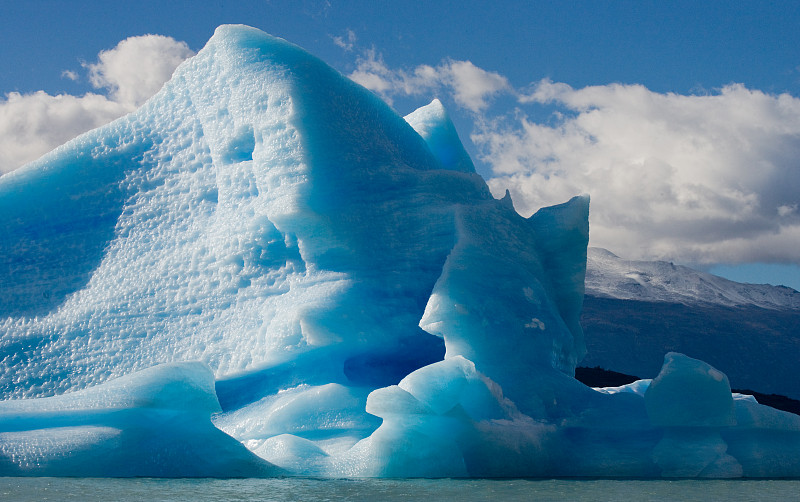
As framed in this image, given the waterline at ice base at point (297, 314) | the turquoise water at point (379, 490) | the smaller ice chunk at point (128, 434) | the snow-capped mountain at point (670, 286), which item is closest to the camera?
the turquoise water at point (379, 490)

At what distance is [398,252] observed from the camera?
21.2 feet

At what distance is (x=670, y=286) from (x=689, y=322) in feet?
17.9

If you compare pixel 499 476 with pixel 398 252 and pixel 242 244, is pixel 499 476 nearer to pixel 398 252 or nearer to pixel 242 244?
pixel 398 252

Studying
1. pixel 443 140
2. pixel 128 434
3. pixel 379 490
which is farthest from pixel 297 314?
pixel 443 140

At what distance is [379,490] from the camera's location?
14.2ft

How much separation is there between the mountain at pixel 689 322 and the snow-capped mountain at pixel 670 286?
5cm

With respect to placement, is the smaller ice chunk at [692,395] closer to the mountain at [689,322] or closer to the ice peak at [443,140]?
the ice peak at [443,140]

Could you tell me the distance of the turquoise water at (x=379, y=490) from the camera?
3.94 meters

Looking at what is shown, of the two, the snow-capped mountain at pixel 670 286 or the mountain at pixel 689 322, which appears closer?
the mountain at pixel 689 322

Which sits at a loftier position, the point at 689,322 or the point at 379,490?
the point at 689,322

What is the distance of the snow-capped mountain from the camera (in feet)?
136

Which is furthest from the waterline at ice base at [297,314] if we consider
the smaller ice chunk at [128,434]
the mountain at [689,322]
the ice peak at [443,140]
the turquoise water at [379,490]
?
the mountain at [689,322]

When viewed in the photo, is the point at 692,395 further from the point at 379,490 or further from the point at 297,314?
the point at 297,314

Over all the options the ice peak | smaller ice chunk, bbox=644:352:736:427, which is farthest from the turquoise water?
the ice peak
